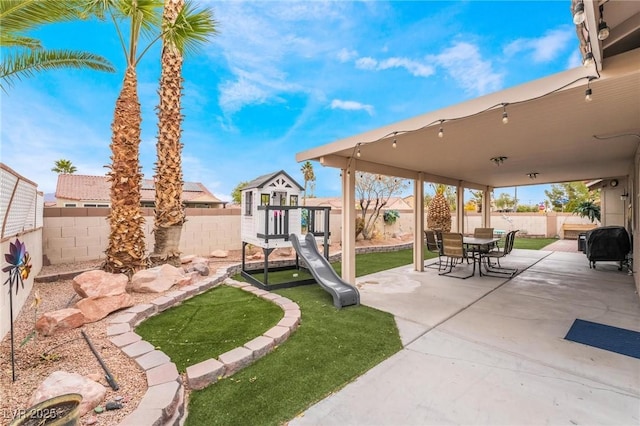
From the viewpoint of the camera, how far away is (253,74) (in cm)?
1791

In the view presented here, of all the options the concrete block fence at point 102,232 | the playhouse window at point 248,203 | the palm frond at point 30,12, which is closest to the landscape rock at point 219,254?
the concrete block fence at point 102,232

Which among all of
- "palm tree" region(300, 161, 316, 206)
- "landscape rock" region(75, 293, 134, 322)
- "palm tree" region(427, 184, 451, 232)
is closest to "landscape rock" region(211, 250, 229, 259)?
"landscape rock" region(75, 293, 134, 322)

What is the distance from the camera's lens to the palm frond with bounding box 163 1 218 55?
529 centimetres

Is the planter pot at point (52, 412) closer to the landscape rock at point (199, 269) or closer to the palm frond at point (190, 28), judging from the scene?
the landscape rock at point (199, 269)

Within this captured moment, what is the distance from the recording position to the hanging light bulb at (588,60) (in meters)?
2.06

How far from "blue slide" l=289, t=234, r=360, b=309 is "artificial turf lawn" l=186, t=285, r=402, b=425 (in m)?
0.41

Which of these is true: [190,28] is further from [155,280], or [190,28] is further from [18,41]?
[155,280]

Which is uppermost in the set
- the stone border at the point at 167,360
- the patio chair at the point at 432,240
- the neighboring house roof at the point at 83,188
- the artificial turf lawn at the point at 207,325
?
the neighboring house roof at the point at 83,188

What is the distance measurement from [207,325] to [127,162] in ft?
11.4

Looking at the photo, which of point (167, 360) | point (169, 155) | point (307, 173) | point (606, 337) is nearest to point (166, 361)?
point (167, 360)

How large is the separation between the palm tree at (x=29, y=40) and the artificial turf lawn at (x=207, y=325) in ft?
13.4

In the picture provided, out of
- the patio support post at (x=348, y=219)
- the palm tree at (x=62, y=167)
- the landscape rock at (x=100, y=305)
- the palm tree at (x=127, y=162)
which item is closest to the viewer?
the landscape rock at (x=100, y=305)

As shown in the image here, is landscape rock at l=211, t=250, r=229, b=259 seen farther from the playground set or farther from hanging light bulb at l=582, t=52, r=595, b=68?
hanging light bulb at l=582, t=52, r=595, b=68

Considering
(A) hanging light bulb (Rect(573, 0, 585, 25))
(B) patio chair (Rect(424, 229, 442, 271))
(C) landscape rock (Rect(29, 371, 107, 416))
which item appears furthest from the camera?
(B) patio chair (Rect(424, 229, 442, 271))
